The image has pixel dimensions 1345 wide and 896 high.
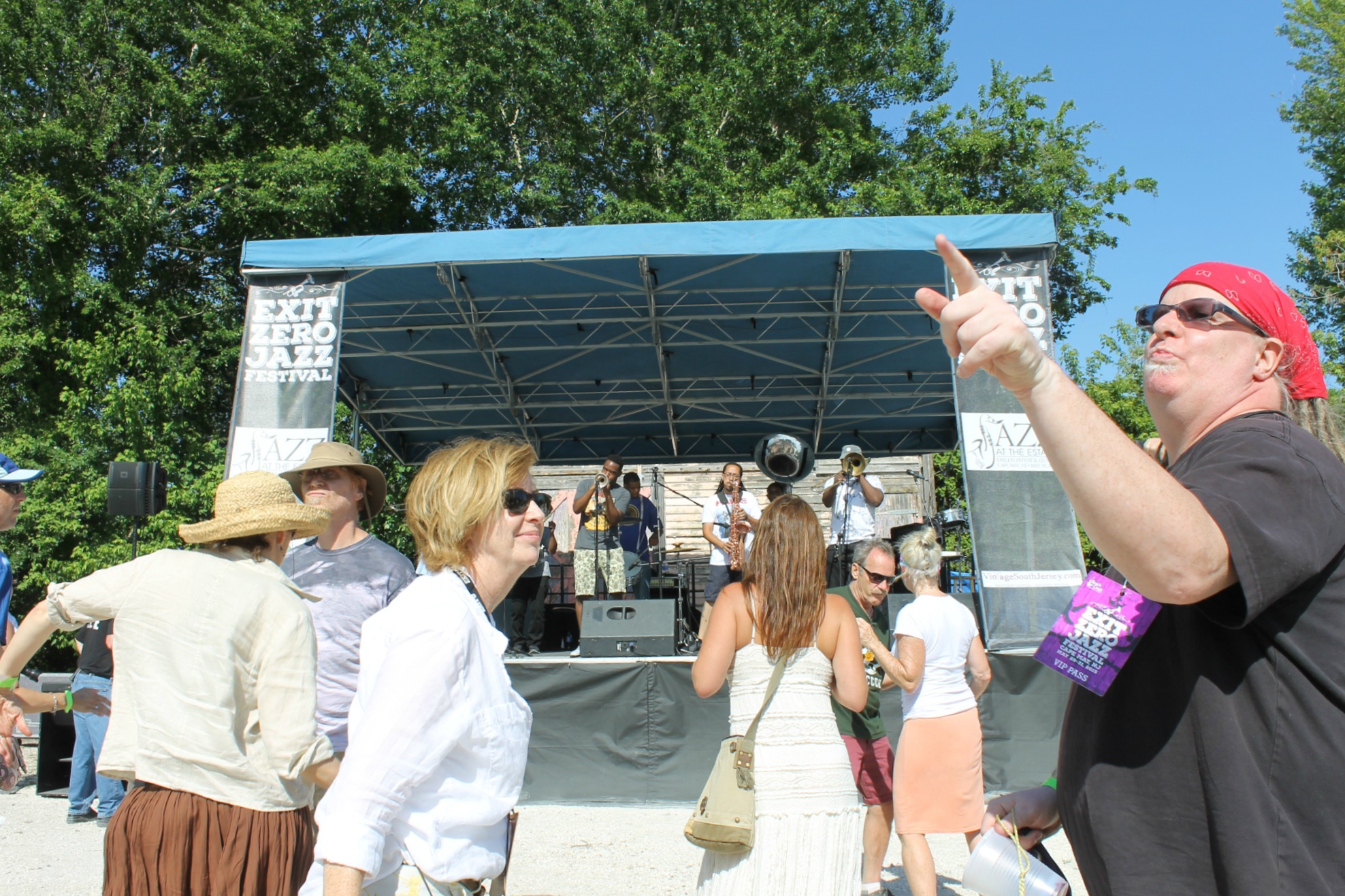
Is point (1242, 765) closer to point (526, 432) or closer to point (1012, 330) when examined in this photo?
point (1012, 330)


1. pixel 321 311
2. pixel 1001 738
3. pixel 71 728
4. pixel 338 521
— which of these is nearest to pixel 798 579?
pixel 338 521

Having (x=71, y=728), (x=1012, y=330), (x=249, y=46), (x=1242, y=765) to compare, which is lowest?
(x=71, y=728)

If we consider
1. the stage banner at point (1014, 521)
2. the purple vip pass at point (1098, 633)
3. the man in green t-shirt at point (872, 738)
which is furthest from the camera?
the stage banner at point (1014, 521)

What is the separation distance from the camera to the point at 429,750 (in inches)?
65.0

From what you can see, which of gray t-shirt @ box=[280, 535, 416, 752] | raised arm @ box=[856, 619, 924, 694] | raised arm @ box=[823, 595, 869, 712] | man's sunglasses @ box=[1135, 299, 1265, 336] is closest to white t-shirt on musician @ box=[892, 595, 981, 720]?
raised arm @ box=[856, 619, 924, 694]

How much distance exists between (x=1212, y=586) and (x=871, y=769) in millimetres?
3972

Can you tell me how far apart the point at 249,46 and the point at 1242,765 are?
20.6m

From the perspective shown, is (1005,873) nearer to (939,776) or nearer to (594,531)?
(939,776)

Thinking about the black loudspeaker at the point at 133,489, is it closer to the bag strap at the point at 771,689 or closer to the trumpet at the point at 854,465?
the bag strap at the point at 771,689

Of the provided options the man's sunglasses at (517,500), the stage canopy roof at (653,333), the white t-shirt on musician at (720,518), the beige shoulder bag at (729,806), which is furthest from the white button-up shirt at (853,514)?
the man's sunglasses at (517,500)

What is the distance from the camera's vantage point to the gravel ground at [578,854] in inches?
201

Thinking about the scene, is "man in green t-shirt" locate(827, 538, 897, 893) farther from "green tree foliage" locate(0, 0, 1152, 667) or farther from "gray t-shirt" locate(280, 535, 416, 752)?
"green tree foliage" locate(0, 0, 1152, 667)

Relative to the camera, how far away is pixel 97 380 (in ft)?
54.9

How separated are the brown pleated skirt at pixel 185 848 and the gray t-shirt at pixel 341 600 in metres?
0.53
